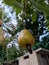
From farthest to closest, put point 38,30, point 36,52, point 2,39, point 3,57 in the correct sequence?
point 38,30, point 3,57, point 36,52, point 2,39

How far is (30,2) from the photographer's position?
3.17 ft

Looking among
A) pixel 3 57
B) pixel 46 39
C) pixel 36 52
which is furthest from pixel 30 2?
pixel 46 39

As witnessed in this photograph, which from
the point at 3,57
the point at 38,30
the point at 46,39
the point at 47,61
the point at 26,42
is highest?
the point at 38,30

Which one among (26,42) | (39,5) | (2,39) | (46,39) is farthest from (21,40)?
(46,39)

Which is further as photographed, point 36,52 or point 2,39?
point 36,52

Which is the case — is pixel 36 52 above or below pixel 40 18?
below

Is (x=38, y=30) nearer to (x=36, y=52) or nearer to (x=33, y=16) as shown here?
(x=36, y=52)

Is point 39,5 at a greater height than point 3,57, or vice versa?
point 3,57

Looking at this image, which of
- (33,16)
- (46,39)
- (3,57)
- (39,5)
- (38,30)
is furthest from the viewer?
(38,30)

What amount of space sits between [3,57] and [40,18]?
153 centimetres

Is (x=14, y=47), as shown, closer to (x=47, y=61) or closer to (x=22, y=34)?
(x=47, y=61)

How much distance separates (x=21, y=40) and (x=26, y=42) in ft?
0.07

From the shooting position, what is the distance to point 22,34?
0.74 metres

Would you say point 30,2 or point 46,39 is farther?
point 46,39
